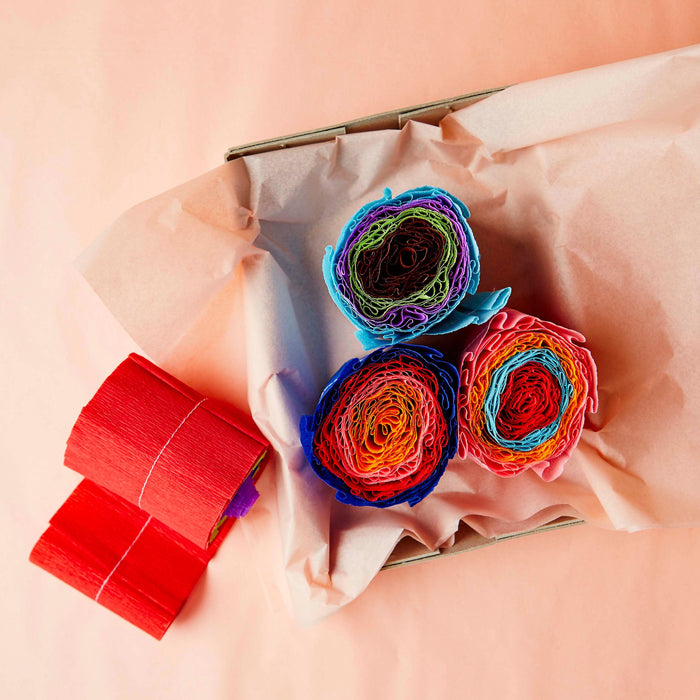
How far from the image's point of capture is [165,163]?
0.95 m

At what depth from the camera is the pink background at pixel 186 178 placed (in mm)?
946

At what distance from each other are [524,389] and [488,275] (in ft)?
0.65

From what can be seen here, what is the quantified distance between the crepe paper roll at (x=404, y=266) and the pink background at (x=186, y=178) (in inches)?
13.2

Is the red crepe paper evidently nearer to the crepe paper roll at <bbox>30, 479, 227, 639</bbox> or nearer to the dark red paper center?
the crepe paper roll at <bbox>30, 479, 227, 639</bbox>

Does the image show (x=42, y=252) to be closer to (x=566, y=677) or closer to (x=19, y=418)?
(x=19, y=418)

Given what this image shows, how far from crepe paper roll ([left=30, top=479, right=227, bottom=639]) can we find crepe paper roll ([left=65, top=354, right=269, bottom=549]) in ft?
0.34

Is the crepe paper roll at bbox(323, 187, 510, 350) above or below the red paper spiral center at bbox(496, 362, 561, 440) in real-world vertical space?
above

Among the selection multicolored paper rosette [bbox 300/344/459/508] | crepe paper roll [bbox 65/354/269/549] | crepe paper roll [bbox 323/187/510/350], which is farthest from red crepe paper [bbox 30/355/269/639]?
crepe paper roll [bbox 323/187/510/350]

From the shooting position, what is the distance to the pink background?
946mm

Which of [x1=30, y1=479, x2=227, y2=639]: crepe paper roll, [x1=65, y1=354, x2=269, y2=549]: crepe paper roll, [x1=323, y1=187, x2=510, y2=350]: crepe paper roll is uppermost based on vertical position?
[x1=323, y1=187, x2=510, y2=350]: crepe paper roll

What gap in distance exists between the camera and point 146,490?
0.81m

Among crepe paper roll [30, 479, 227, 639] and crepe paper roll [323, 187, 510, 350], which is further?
crepe paper roll [30, 479, 227, 639]

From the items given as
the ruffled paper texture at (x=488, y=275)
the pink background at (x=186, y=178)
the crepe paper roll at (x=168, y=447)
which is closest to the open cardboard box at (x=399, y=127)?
the ruffled paper texture at (x=488, y=275)

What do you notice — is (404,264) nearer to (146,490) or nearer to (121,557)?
(146,490)
